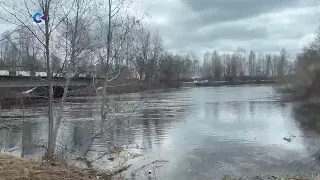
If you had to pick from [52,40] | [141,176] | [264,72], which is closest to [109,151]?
[141,176]

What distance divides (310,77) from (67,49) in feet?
136

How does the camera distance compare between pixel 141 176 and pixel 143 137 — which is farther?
pixel 143 137

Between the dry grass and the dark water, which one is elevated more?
the dry grass

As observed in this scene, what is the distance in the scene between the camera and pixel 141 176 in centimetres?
1232

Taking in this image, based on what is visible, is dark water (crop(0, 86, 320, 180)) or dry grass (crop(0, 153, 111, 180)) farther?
dark water (crop(0, 86, 320, 180))

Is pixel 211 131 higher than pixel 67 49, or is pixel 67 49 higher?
pixel 67 49

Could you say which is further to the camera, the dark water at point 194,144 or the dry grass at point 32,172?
the dark water at point 194,144

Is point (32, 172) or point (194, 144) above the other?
point (32, 172)

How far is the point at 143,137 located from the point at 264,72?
16278 cm

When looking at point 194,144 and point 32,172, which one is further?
point 194,144

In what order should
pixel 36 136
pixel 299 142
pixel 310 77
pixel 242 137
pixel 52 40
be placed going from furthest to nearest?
1. pixel 310 77
2. pixel 36 136
3. pixel 242 137
4. pixel 299 142
5. pixel 52 40

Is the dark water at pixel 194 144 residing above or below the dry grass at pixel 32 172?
below

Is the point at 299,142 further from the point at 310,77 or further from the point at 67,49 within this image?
the point at 310,77

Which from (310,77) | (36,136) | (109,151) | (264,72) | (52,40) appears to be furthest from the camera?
(264,72)
